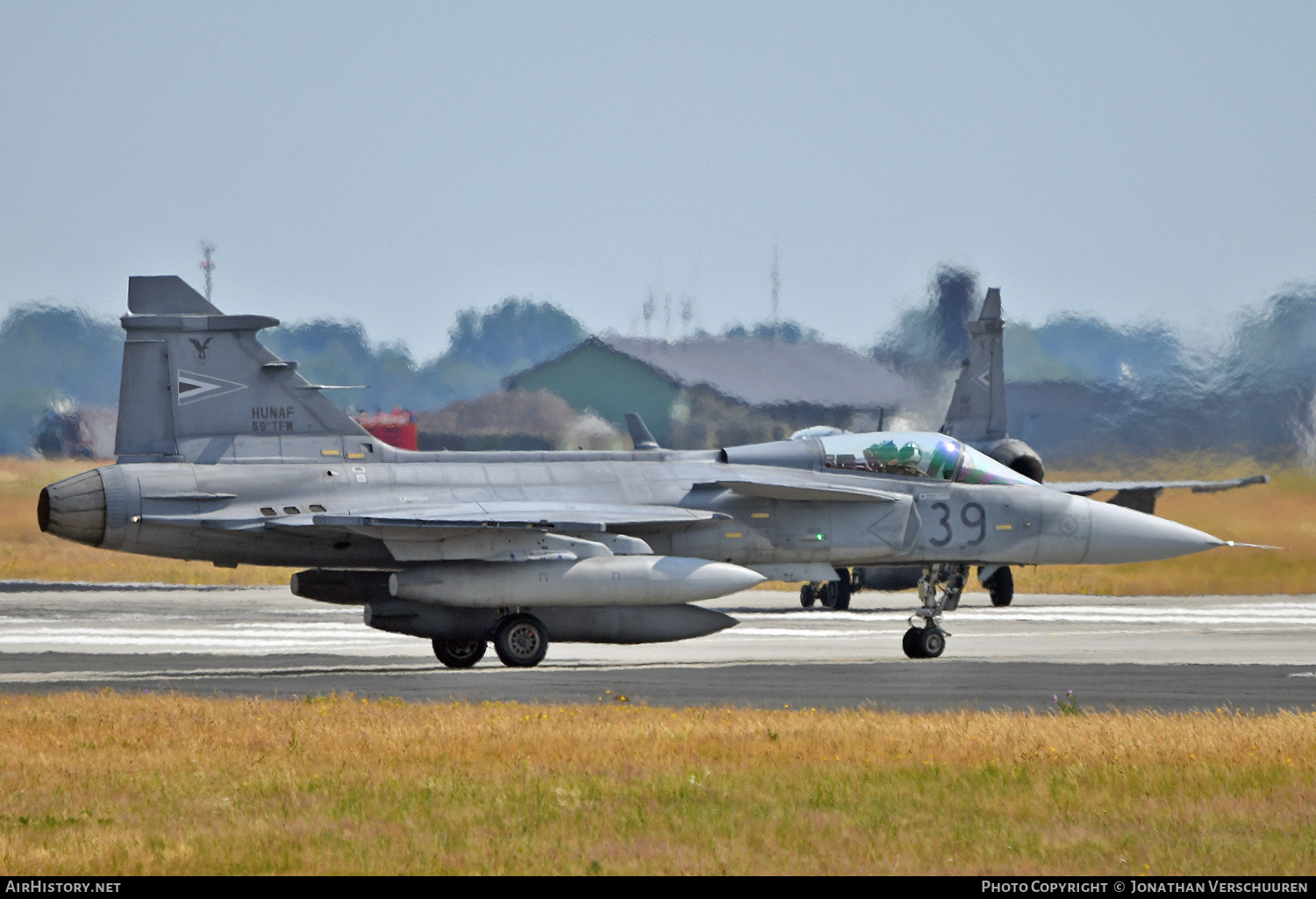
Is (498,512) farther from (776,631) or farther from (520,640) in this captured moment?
(776,631)

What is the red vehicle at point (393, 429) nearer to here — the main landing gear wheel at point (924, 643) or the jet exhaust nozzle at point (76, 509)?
the main landing gear wheel at point (924, 643)

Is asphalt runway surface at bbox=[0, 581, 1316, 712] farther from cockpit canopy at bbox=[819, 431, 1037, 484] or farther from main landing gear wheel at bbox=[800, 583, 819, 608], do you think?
cockpit canopy at bbox=[819, 431, 1037, 484]

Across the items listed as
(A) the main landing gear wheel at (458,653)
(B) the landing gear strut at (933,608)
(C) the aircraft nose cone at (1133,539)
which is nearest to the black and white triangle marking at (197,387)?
(A) the main landing gear wheel at (458,653)

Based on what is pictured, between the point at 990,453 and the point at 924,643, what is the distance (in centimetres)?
1269

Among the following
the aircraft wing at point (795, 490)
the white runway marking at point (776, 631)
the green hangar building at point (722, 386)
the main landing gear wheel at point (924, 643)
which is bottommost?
the white runway marking at point (776, 631)

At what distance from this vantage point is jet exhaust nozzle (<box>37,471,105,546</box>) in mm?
17672

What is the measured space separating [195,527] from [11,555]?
29.5 meters

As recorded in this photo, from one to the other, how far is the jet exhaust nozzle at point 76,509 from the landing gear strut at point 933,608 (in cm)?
975

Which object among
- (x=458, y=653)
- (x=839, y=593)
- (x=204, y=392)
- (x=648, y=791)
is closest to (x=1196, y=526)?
(x=839, y=593)

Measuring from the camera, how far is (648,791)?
31.3 ft

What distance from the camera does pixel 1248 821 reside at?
27.7 ft

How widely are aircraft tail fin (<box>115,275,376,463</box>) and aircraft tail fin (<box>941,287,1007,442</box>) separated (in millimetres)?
19177

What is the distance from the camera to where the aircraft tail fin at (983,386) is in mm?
35188

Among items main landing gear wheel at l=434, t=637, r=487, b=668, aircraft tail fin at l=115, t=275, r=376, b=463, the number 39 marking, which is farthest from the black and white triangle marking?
the number 39 marking
